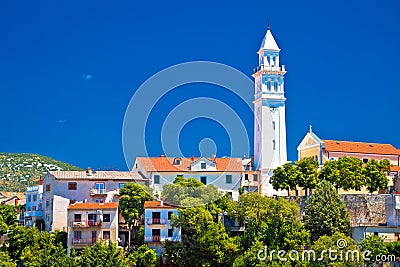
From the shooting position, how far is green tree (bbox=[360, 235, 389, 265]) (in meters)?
52.9

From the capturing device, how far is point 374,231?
5772 centimetres

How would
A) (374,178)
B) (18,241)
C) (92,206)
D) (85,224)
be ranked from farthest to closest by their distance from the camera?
(374,178) → (92,206) → (85,224) → (18,241)

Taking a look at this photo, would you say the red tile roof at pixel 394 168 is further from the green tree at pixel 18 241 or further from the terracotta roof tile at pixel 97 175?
the green tree at pixel 18 241

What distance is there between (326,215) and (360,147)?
2372 centimetres

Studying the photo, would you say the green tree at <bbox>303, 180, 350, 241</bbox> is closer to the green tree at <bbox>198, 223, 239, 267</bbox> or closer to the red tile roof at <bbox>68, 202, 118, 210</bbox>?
the green tree at <bbox>198, 223, 239, 267</bbox>

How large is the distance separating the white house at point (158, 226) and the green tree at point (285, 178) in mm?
12403

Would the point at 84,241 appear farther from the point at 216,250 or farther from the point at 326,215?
the point at 326,215

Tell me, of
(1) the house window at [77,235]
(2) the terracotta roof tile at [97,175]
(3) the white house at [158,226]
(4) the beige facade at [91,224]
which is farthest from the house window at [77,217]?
(2) the terracotta roof tile at [97,175]

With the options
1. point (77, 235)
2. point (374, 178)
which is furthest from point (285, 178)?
point (77, 235)

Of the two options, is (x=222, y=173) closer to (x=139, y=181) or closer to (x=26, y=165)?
(x=139, y=181)

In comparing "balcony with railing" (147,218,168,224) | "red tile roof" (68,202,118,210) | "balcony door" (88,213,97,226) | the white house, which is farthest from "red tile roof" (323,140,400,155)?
"balcony door" (88,213,97,226)

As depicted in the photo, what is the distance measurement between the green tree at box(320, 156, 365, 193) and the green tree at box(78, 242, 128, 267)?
74.9 ft

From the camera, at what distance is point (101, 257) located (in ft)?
183

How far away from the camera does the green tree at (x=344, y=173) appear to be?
2662 inches
